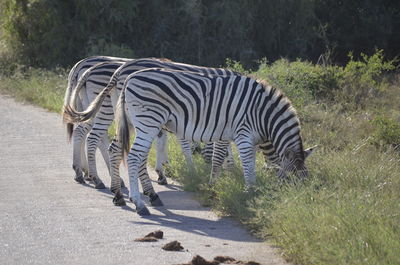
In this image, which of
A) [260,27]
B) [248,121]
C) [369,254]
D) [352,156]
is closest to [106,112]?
[248,121]

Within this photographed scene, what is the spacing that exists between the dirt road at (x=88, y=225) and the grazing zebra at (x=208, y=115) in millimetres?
663

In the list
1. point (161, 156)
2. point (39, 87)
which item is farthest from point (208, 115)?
point (39, 87)

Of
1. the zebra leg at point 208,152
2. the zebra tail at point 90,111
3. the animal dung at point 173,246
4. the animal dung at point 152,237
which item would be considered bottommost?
the animal dung at point 152,237

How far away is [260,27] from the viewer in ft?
79.1

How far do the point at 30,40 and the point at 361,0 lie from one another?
10886mm

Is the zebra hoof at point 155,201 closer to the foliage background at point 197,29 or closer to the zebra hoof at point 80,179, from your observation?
the zebra hoof at point 80,179

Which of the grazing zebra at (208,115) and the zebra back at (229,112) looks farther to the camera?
the zebra back at (229,112)

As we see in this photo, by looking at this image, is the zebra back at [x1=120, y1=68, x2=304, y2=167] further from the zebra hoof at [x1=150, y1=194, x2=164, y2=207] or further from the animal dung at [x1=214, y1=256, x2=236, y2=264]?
the animal dung at [x1=214, y1=256, x2=236, y2=264]

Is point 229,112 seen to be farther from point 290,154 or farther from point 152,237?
point 152,237

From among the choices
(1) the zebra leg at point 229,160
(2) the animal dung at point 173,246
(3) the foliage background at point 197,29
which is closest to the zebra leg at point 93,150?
(1) the zebra leg at point 229,160

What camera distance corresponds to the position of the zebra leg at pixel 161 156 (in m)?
9.83

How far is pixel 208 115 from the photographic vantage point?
27.7 ft

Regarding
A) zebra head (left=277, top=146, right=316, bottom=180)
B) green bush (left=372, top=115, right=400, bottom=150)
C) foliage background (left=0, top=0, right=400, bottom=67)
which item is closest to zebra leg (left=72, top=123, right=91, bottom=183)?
zebra head (left=277, top=146, right=316, bottom=180)

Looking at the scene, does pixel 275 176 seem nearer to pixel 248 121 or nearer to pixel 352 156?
pixel 248 121
